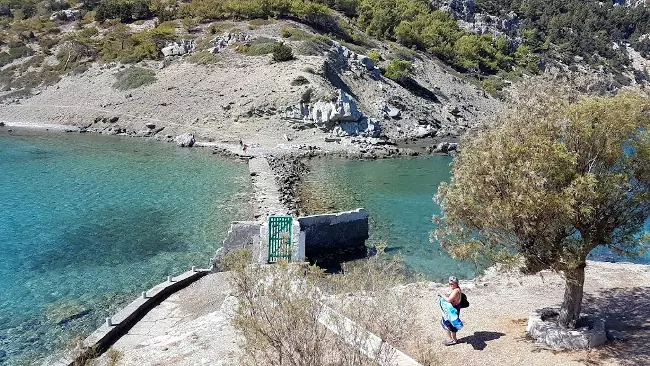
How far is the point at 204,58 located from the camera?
2388 inches

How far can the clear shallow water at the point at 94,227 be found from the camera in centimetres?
1669

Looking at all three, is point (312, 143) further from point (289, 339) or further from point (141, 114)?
point (289, 339)

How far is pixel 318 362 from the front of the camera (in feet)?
25.2

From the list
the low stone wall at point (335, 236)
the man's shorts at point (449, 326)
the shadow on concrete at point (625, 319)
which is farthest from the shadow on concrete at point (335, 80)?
the man's shorts at point (449, 326)

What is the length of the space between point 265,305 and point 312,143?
130ft

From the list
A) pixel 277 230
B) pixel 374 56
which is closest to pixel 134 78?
pixel 374 56

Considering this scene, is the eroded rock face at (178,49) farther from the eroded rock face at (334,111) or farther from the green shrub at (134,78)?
the eroded rock face at (334,111)

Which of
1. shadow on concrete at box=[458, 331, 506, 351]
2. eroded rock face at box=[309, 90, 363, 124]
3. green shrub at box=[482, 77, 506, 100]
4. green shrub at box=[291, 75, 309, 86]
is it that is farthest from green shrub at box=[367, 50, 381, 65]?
shadow on concrete at box=[458, 331, 506, 351]

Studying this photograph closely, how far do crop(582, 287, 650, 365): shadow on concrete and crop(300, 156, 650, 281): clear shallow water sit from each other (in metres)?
5.68

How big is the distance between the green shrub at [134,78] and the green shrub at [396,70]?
93.6 feet

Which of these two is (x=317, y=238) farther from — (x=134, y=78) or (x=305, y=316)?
(x=134, y=78)

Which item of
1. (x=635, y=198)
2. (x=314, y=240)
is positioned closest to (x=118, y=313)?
(x=314, y=240)

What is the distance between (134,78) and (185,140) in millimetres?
18053

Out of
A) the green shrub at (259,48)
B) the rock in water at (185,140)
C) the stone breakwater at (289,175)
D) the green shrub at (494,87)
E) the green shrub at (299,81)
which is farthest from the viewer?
the green shrub at (494,87)
